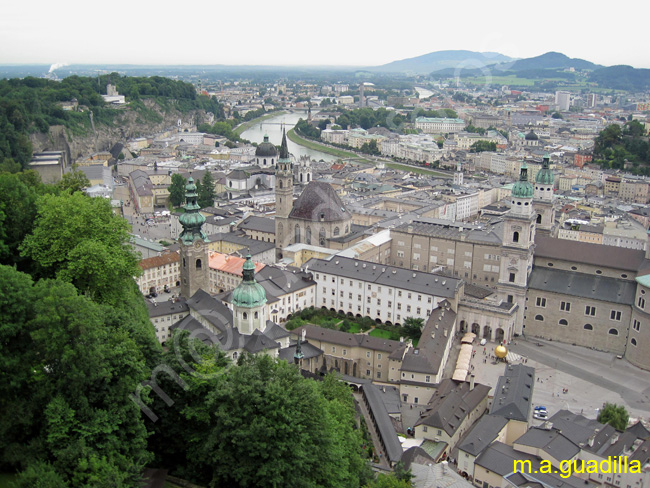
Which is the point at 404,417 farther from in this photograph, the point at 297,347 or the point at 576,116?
the point at 576,116

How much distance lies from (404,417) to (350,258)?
51.5 ft

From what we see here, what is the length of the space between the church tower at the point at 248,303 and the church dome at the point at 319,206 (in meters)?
23.3

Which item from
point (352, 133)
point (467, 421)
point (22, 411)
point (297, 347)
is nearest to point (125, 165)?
point (352, 133)

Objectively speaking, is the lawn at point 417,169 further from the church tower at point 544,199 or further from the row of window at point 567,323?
the row of window at point 567,323

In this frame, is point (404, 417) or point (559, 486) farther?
point (404, 417)

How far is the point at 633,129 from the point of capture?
346 ft

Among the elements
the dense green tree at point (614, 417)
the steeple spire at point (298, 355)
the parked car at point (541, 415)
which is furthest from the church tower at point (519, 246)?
the steeple spire at point (298, 355)

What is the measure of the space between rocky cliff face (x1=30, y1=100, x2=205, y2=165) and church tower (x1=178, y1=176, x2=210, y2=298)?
62.4 meters

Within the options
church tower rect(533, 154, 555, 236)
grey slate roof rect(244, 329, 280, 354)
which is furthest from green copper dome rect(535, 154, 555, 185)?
grey slate roof rect(244, 329, 280, 354)

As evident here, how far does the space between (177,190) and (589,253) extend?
156 ft

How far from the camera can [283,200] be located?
53062 millimetres

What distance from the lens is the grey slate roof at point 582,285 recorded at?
127 ft

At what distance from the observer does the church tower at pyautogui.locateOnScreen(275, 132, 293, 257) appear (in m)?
52.9

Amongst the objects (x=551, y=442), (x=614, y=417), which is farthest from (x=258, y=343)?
(x=614, y=417)
